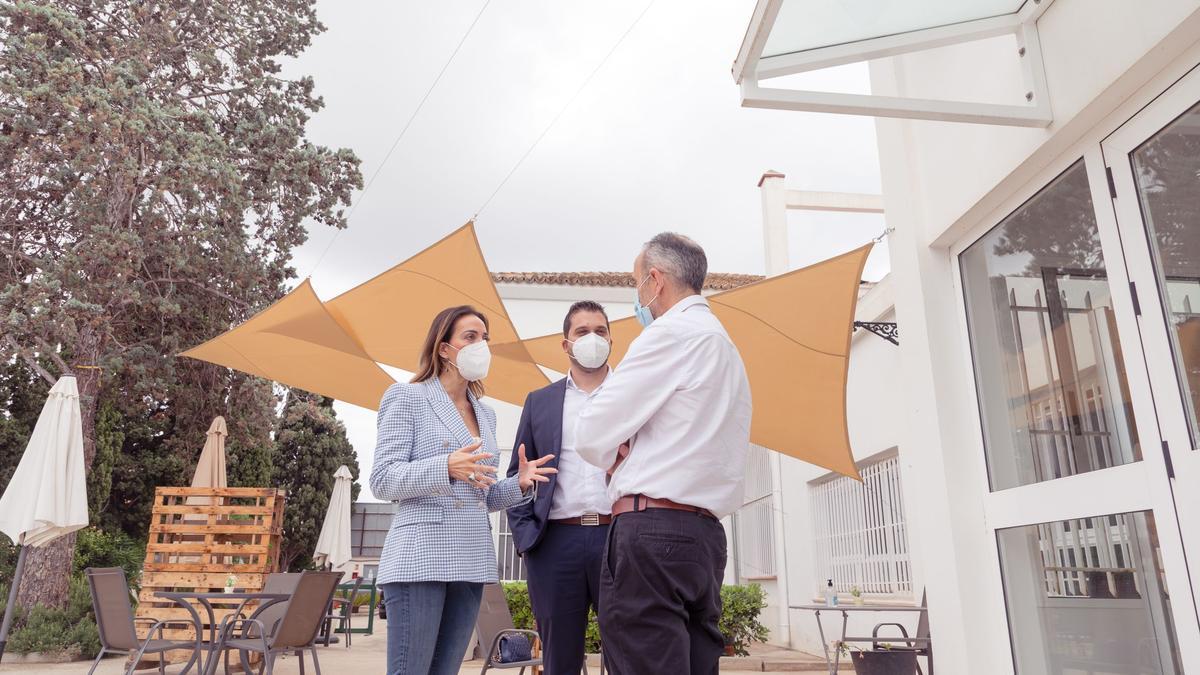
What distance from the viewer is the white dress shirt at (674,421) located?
68.2 inches

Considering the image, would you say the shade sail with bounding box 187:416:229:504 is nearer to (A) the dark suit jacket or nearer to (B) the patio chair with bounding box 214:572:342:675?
(B) the patio chair with bounding box 214:572:342:675

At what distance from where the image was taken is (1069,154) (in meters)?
2.80

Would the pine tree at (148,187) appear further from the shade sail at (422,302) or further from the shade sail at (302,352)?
the shade sail at (422,302)

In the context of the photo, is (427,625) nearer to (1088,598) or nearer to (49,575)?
(1088,598)

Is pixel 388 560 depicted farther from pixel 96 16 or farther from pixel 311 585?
pixel 96 16

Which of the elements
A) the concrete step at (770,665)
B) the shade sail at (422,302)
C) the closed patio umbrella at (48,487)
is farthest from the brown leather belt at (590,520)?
the concrete step at (770,665)

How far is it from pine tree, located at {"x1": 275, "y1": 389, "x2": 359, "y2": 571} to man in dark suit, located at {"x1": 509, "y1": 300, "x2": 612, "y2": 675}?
604 inches

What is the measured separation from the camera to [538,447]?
2623 mm

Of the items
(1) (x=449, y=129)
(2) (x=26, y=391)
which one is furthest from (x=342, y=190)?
(2) (x=26, y=391)

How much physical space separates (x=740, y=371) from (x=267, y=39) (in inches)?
406

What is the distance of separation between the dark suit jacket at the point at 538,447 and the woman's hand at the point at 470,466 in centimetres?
28

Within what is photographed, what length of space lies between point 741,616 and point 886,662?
4306 millimetres

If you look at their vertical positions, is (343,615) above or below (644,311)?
below

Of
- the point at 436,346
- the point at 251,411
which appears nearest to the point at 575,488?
the point at 436,346
